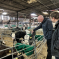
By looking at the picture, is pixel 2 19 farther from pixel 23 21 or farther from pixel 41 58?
pixel 41 58

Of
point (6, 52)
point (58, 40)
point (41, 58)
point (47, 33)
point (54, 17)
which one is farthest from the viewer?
point (6, 52)

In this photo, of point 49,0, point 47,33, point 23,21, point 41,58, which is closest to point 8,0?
point 49,0

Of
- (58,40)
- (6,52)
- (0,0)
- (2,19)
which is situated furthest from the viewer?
(2,19)

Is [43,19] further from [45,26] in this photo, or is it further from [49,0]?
[49,0]

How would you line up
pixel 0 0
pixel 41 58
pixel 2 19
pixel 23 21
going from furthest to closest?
1. pixel 23 21
2. pixel 2 19
3. pixel 0 0
4. pixel 41 58

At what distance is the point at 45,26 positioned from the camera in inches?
82.0

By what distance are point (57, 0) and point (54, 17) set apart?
264 centimetres

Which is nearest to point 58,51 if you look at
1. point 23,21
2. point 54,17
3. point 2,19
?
point 54,17

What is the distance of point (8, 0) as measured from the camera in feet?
11.8

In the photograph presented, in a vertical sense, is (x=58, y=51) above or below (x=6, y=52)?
above

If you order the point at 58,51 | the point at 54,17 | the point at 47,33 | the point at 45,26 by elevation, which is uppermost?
the point at 54,17

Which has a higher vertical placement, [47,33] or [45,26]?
[45,26]

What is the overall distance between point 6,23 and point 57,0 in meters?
8.26

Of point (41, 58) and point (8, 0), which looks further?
point (8, 0)
